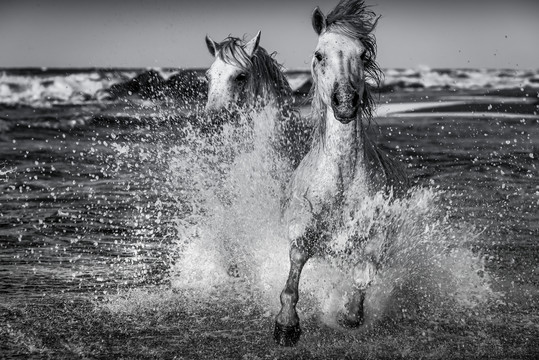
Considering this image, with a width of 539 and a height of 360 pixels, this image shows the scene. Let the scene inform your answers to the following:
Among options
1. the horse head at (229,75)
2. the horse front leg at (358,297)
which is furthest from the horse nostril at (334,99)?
the horse head at (229,75)

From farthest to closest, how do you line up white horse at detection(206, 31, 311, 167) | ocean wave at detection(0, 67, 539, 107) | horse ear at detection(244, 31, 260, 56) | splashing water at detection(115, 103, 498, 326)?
ocean wave at detection(0, 67, 539, 107)
horse ear at detection(244, 31, 260, 56)
white horse at detection(206, 31, 311, 167)
splashing water at detection(115, 103, 498, 326)

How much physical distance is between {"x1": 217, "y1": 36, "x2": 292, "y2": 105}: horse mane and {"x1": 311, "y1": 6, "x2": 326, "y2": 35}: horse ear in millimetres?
1427

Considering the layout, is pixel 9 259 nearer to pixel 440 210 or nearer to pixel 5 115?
pixel 440 210

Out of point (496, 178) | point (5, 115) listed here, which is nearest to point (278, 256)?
point (496, 178)

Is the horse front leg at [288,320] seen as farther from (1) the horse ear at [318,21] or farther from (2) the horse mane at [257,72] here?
(2) the horse mane at [257,72]

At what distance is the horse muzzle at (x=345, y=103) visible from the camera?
172 inches

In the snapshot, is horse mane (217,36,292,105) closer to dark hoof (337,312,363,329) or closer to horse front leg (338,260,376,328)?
horse front leg (338,260,376,328)

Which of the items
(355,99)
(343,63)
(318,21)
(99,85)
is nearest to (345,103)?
(355,99)

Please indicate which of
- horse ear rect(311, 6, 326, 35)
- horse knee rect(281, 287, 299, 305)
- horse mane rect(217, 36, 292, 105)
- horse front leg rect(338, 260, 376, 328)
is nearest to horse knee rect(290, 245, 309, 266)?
horse knee rect(281, 287, 299, 305)

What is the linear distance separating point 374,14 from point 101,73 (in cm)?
4674

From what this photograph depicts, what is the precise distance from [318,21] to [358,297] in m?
1.85

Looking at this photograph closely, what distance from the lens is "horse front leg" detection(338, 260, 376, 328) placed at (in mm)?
4840

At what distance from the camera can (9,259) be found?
23.3ft

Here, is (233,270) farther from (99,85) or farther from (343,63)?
(99,85)
